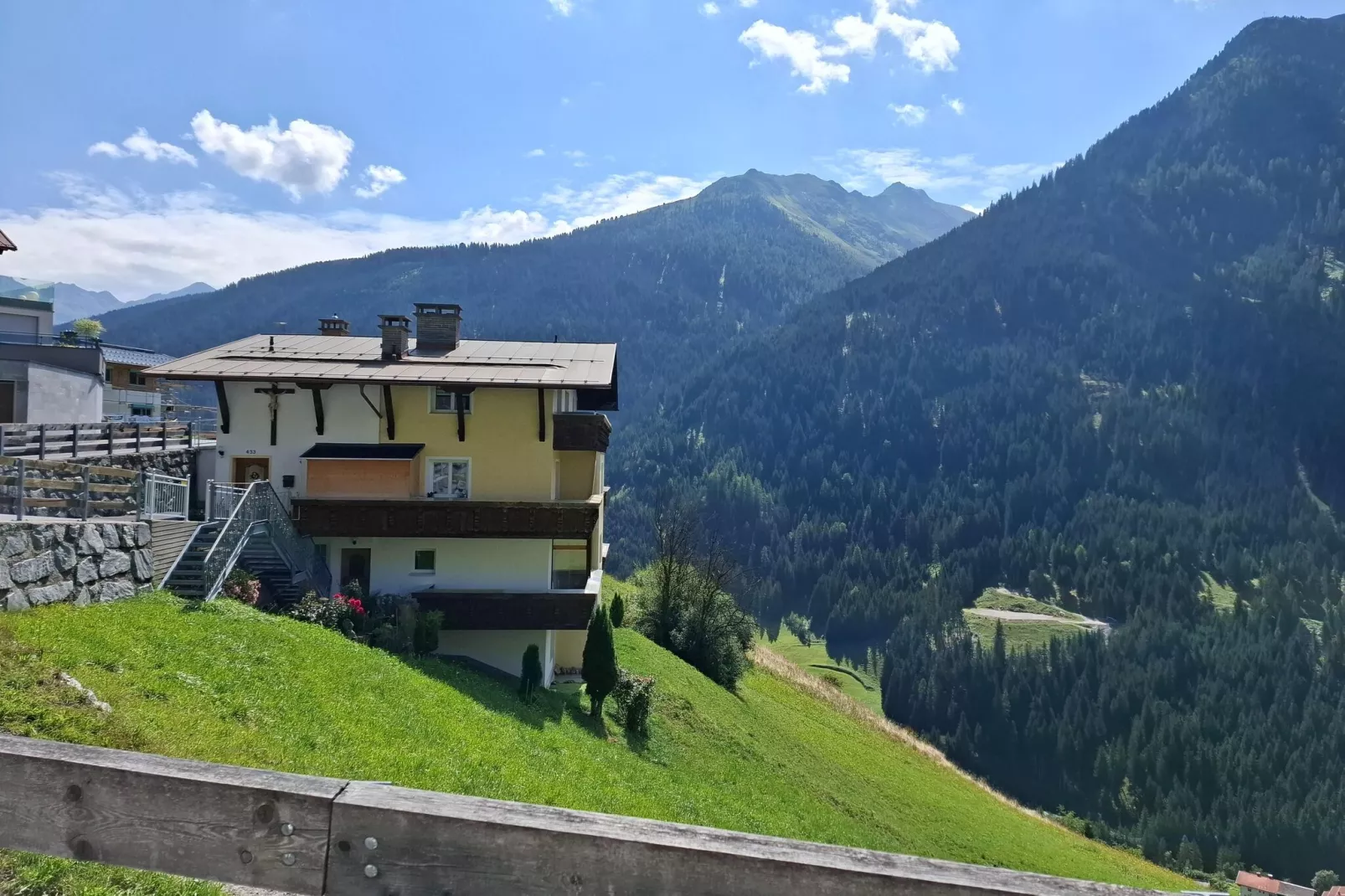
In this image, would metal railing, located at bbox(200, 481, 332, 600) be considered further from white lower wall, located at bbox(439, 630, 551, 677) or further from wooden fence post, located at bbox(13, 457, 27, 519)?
white lower wall, located at bbox(439, 630, 551, 677)

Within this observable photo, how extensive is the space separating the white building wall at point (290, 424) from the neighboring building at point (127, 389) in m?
53.6

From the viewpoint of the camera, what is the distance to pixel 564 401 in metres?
29.2

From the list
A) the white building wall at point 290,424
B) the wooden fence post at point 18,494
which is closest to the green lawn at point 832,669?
the white building wall at point 290,424

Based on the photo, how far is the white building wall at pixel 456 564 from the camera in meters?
26.7

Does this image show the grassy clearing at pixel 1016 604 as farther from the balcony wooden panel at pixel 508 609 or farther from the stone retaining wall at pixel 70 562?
the stone retaining wall at pixel 70 562

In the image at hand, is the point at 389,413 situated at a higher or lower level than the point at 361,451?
higher

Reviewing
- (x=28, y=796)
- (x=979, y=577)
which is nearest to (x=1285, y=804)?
(x=979, y=577)

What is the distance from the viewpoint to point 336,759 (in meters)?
11.3

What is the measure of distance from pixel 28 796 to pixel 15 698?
7.98m

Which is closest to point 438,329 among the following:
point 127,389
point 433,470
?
point 433,470

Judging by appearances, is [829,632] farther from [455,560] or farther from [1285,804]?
[455,560]

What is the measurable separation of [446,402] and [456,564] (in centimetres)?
577

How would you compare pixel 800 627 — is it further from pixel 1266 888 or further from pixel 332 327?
pixel 332 327

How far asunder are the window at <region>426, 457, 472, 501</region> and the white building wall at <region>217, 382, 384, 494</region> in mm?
2366
